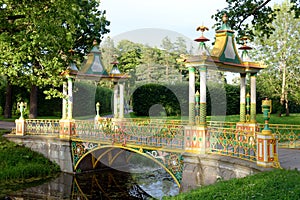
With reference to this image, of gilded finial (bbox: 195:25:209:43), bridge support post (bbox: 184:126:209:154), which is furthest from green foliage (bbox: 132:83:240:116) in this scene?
gilded finial (bbox: 195:25:209:43)

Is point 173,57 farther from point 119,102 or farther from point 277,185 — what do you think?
point 277,185

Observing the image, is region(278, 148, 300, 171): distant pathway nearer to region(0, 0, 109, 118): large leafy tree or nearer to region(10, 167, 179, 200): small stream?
region(10, 167, 179, 200): small stream

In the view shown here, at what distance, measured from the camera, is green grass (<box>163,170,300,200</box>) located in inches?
217

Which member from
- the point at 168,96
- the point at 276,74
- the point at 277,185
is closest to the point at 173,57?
the point at 168,96

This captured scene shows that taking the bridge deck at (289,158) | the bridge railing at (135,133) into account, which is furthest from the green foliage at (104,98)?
the bridge deck at (289,158)

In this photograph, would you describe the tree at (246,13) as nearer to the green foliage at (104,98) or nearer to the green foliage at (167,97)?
the green foliage at (167,97)

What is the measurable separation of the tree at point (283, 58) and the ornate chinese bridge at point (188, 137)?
44.7 ft

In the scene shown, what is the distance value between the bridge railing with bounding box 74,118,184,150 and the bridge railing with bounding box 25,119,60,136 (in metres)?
1.45

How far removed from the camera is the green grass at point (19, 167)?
43.9 feet

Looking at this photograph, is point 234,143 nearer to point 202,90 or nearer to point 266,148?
point 266,148

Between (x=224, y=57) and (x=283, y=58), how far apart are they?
16505 millimetres

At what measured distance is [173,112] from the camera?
26.4 metres

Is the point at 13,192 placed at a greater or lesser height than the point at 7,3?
lesser

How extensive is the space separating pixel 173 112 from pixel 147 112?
2.01 meters
